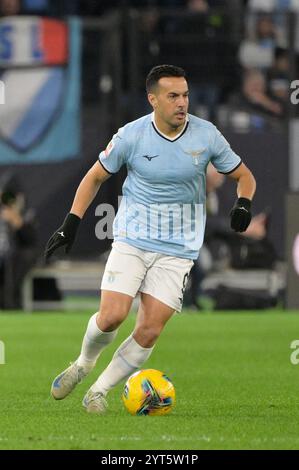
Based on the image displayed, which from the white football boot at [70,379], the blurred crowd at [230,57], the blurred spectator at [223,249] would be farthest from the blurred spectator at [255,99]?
the white football boot at [70,379]

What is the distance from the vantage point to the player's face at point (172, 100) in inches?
378

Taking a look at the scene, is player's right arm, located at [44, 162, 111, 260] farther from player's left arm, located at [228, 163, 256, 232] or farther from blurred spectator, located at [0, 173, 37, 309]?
blurred spectator, located at [0, 173, 37, 309]

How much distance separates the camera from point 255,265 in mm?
20062

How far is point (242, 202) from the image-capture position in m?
9.84

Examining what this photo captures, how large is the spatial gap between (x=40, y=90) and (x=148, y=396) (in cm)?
1179

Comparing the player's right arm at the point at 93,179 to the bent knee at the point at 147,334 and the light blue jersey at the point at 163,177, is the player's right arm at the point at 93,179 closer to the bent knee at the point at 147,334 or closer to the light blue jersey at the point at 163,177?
the light blue jersey at the point at 163,177

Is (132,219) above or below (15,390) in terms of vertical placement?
above

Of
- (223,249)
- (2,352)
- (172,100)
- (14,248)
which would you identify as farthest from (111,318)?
(223,249)

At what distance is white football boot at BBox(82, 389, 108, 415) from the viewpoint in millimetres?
9656

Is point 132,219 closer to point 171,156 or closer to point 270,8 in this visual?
point 171,156

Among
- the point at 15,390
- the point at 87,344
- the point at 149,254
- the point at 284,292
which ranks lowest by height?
the point at 284,292

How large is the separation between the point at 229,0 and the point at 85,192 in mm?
14941

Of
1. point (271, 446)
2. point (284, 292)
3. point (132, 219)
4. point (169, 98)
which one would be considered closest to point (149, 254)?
point (132, 219)

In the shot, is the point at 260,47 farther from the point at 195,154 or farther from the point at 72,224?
the point at 72,224
